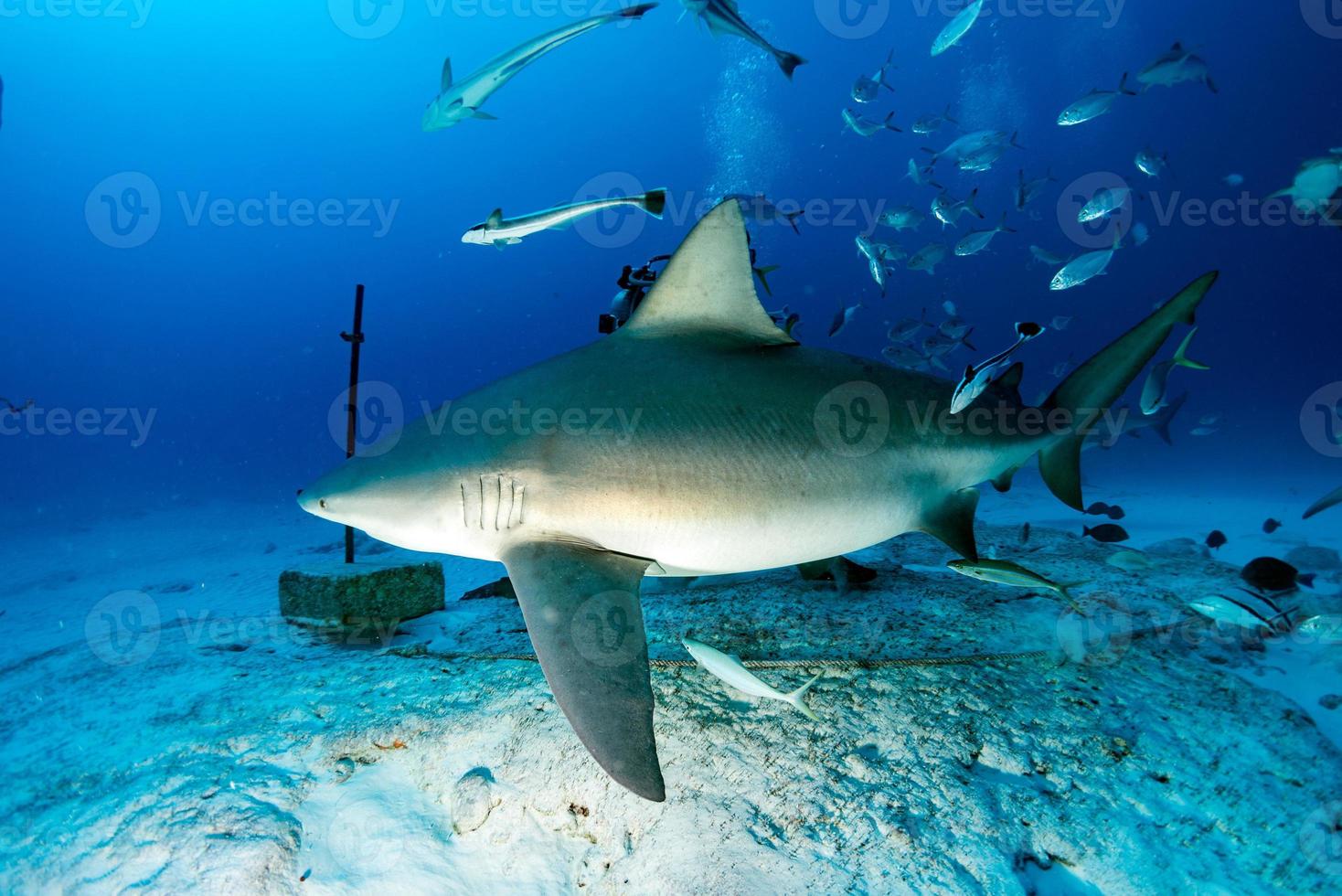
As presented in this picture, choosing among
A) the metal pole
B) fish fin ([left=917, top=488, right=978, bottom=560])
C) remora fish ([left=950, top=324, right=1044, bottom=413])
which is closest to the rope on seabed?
fish fin ([left=917, top=488, right=978, bottom=560])

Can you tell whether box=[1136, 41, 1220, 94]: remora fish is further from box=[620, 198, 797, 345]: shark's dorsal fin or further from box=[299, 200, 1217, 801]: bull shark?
box=[620, 198, 797, 345]: shark's dorsal fin

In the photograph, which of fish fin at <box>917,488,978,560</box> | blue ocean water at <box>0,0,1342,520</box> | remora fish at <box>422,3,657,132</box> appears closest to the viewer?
fish fin at <box>917,488,978,560</box>

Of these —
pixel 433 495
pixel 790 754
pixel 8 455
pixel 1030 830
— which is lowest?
pixel 1030 830

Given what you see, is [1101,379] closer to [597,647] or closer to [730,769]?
[730,769]

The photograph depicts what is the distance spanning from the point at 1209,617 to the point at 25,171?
143673 millimetres

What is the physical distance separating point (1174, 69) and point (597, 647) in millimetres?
12395

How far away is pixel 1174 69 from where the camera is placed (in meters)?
8.75

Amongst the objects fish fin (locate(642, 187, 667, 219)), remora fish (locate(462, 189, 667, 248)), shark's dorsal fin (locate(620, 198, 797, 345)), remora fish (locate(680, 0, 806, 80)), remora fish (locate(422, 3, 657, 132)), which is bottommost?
shark's dorsal fin (locate(620, 198, 797, 345))

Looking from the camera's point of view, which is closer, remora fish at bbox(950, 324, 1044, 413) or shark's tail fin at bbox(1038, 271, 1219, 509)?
remora fish at bbox(950, 324, 1044, 413)

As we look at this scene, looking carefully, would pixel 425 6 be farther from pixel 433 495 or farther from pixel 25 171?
pixel 433 495

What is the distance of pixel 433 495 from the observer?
2.39 metres

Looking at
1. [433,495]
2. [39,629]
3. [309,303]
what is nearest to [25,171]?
[309,303]

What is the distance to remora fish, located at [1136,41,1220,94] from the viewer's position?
8.62m

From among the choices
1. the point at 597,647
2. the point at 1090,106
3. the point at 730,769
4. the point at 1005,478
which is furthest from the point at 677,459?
the point at 1090,106
